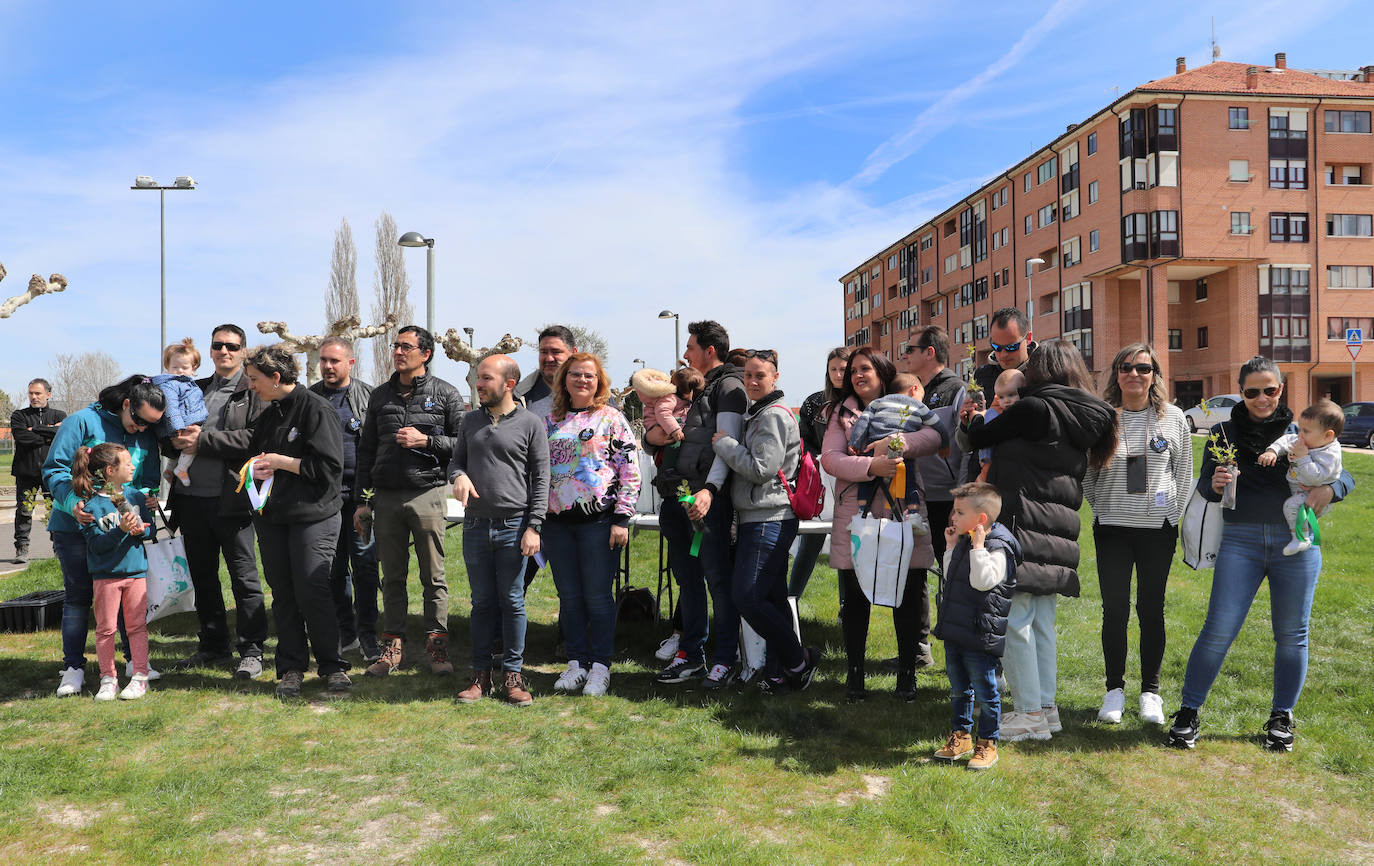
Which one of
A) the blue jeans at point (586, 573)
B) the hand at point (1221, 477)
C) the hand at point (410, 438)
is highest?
the hand at point (410, 438)

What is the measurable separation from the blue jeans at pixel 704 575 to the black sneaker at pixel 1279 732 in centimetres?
281

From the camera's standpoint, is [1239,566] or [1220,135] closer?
[1239,566]

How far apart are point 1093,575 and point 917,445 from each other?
19.5ft

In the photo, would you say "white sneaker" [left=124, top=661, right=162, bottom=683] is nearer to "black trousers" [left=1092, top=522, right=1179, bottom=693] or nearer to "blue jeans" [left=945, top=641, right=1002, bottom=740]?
"blue jeans" [left=945, top=641, right=1002, bottom=740]

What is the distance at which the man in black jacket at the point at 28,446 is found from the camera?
33.8 feet

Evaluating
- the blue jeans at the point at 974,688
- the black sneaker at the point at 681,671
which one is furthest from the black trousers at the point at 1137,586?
the black sneaker at the point at 681,671

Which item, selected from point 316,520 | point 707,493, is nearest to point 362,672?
point 316,520

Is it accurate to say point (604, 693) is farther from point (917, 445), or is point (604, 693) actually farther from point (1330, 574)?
point (1330, 574)

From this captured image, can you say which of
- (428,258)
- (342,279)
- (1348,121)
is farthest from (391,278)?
(1348,121)

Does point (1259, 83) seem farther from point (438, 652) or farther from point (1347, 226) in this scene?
point (438, 652)

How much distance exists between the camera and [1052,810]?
3.72 m

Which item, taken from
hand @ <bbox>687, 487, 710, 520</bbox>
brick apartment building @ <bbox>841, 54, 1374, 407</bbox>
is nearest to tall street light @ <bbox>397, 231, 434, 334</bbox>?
hand @ <bbox>687, 487, 710, 520</bbox>

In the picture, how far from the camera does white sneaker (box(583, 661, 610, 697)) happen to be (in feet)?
17.4

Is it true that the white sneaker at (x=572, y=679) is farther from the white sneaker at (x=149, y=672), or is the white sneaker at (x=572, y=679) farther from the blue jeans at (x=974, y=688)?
the white sneaker at (x=149, y=672)
